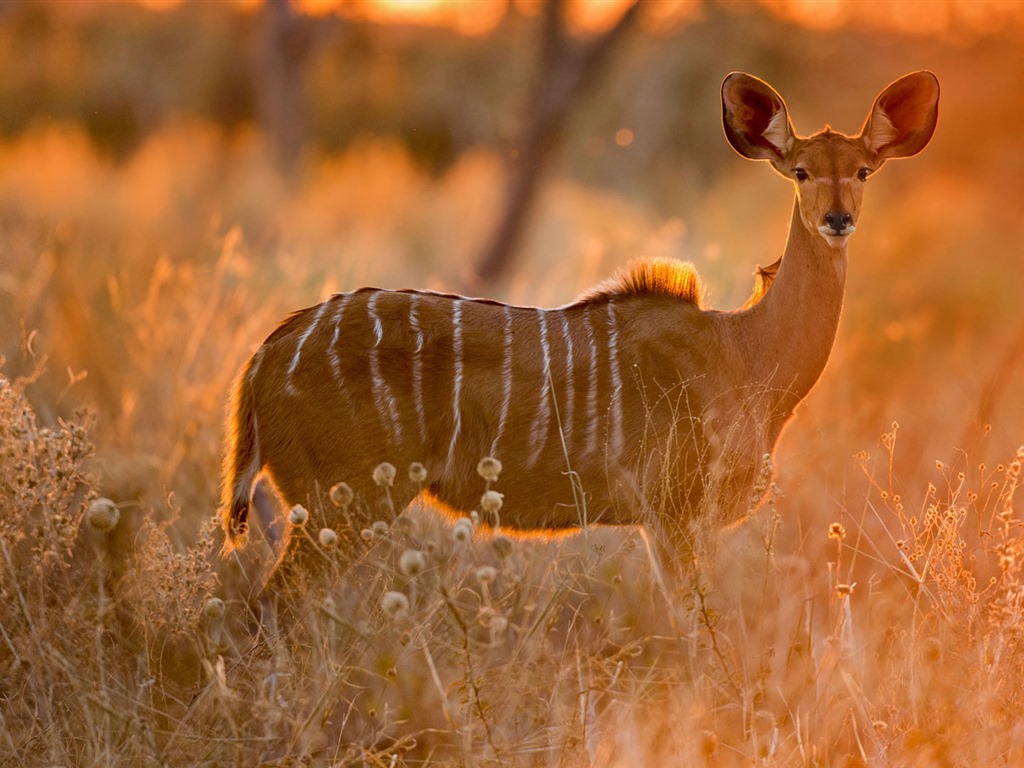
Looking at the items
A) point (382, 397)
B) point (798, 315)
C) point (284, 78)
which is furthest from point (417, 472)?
point (284, 78)

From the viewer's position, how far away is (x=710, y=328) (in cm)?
398

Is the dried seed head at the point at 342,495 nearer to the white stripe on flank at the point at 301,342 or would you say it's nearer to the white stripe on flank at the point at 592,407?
the white stripe on flank at the point at 301,342

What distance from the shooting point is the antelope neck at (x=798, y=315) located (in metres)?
4.00

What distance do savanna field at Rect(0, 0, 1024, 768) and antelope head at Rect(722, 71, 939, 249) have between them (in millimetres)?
757

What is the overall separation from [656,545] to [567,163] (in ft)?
55.1

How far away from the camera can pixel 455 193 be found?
46.5ft

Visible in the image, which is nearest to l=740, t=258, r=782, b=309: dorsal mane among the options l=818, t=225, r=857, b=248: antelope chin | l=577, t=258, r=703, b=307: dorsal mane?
l=577, t=258, r=703, b=307: dorsal mane

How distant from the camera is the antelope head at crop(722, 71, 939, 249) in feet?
12.7

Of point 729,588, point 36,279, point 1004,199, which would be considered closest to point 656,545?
point 729,588

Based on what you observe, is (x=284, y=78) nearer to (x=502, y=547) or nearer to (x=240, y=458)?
(x=240, y=458)

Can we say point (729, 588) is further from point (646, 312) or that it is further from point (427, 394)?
point (427, 394)

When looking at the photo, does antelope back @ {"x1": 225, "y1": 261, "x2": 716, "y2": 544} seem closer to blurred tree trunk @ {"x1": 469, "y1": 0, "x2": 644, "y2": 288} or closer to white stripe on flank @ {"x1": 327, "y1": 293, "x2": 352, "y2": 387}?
white stripe on flank @ {"x1": 327, "y1": 293, "x2": 352, "y2": 387}

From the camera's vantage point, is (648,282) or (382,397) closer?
(382,397)

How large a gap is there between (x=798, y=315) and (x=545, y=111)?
679 centimetres
